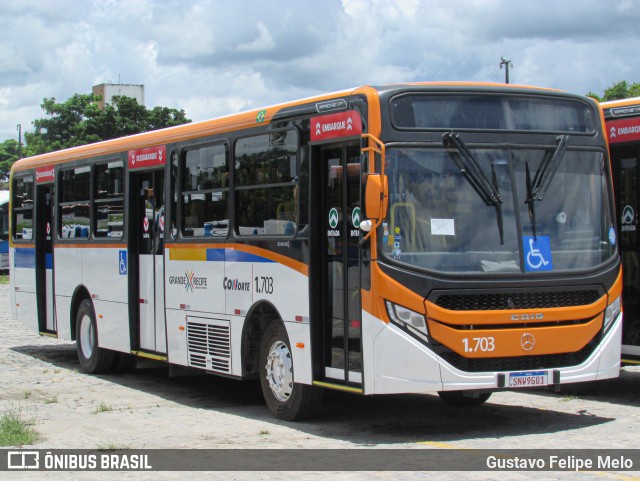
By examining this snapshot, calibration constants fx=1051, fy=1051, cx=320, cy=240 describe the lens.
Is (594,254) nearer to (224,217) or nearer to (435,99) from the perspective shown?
(435,99)

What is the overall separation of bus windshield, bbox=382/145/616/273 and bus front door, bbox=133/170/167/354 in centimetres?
504

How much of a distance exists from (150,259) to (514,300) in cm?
595

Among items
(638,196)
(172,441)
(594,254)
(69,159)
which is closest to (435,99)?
(594,254)

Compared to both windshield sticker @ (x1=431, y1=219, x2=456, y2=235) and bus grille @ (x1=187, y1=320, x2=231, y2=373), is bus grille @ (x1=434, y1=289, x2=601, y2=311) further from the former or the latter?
bus grille @ (x1=187, y1=320, x2=231, y2=373)

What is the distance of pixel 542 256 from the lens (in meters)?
9.64

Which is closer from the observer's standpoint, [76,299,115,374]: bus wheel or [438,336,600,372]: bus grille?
[438,336,600,372]: bus grille

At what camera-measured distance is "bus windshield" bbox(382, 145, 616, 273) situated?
9289 millimetres

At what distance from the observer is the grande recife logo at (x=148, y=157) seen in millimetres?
13500

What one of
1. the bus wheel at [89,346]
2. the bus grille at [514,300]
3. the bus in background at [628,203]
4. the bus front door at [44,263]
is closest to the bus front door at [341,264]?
the bus grille at [514,300]

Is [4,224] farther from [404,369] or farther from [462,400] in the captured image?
[404,369]

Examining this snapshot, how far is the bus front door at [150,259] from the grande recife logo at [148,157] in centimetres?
13

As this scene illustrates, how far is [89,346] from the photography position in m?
15.8

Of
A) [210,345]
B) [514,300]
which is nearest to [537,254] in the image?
[514,300]

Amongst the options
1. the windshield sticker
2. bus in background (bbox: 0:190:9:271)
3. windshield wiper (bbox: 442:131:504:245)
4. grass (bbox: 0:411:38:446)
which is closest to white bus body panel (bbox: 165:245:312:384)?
the windshield sticker
